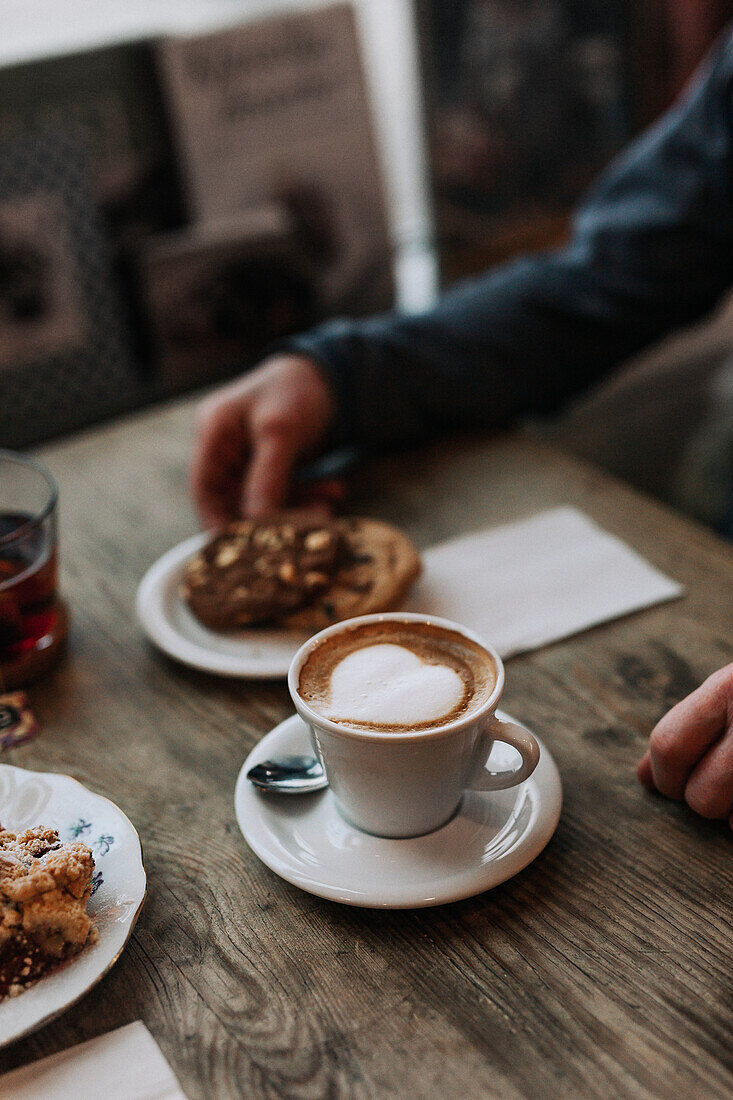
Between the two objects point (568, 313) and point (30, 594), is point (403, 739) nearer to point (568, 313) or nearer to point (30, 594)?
point (30, 594)

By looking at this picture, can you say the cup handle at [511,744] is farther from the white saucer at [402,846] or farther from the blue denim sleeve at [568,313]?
the blue denim sleeve at [568,313]

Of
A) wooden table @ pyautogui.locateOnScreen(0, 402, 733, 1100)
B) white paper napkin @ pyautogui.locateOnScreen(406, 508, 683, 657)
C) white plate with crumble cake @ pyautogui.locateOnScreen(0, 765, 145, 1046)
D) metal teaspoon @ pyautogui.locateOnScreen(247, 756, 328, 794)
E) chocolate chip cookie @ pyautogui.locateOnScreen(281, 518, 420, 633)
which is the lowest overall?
white paper napkin @ pyautogui.locateOnScreen(406, 508, 683, 657)

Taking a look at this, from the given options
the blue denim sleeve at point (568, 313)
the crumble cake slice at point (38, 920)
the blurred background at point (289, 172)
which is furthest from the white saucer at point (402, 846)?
the blurred background at point (289, 172)

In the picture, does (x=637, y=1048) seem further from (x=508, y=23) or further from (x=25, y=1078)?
(x=508, y=23)

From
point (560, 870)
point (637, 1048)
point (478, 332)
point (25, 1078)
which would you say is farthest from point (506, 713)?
point (478, 332)

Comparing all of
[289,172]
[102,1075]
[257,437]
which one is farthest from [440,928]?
[289,172]

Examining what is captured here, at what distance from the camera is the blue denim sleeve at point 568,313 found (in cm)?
117

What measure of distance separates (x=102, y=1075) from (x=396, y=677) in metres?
0.27

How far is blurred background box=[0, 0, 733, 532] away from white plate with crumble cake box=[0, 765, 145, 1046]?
111 cm

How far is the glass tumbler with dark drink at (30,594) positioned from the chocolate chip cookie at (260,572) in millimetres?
121

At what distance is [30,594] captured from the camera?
0.81 meters

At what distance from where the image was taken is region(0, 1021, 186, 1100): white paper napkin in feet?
1.59

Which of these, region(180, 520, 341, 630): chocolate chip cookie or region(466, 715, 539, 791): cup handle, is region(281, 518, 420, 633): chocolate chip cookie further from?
region(466, 715, 539, 791): cup handle

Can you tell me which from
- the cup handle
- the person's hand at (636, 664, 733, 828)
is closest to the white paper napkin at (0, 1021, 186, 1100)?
the cup handle
